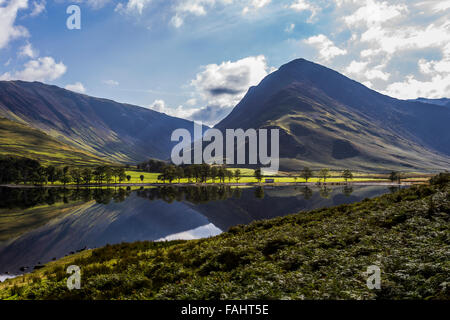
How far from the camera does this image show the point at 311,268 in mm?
13969

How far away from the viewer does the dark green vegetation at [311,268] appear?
34.8 ft

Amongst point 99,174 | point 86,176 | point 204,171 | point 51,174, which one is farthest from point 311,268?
point 51,174

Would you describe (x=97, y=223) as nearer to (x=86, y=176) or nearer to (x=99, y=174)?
(x=99, y=174)

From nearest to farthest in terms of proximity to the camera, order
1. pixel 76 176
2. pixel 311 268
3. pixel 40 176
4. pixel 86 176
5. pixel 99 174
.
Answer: pixel 311 268, pixel 40 176, pixel 76 176, pixel 86 176, pixel 99 174

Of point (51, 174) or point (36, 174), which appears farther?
point (51, 174)

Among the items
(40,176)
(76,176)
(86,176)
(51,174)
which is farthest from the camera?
(86,176)

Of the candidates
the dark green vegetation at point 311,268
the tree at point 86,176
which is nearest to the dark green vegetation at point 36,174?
the tree at point 86,176

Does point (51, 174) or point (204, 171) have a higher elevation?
point (204, 171)

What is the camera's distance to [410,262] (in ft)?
39.6
